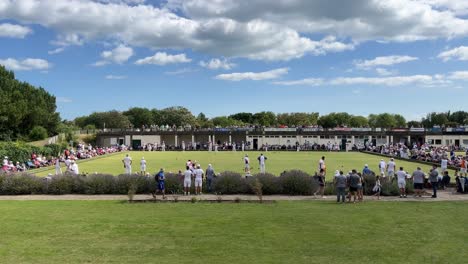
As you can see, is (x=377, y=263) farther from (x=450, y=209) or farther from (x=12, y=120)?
(x=12, y=120)

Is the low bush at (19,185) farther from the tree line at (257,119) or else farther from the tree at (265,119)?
the tree at (265,119)

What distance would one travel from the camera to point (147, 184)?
2144 centimetres

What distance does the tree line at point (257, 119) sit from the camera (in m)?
133

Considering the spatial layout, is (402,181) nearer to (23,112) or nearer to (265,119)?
(23,112)

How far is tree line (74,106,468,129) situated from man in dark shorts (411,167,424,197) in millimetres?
114024

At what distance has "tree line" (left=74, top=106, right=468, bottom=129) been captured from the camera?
13288 centimetres

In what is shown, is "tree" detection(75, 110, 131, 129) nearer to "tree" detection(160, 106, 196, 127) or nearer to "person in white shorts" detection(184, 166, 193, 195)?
"tree" detection(160, 106, 196, 127)

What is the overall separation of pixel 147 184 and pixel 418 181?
1218 cm

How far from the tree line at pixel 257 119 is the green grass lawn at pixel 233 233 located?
118 metres

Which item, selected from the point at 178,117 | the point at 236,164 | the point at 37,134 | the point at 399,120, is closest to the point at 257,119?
the point at 178,117

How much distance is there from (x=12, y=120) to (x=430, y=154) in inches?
2016

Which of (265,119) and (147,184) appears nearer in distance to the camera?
(147,184)

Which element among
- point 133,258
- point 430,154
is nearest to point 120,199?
point 133,258

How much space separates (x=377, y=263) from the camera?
30.8 ft
